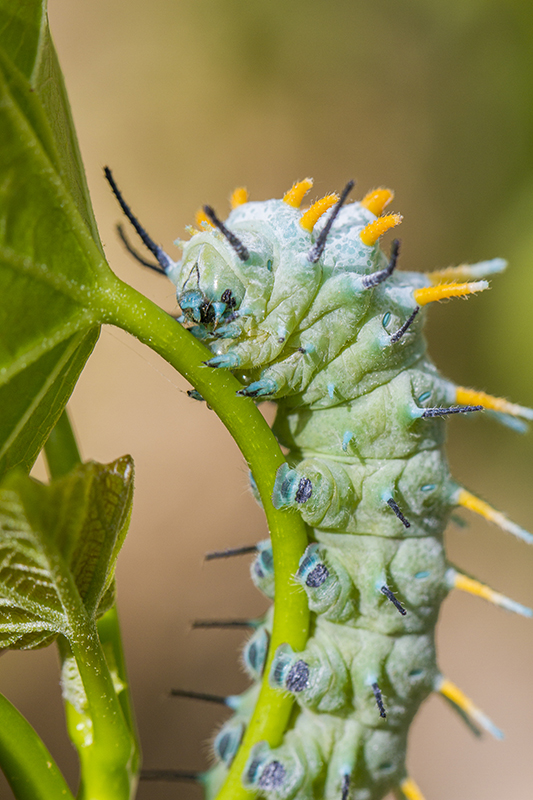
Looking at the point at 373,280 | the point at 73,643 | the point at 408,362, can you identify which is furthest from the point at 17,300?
the point at 408,362

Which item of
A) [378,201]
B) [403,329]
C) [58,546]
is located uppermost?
[378,201]

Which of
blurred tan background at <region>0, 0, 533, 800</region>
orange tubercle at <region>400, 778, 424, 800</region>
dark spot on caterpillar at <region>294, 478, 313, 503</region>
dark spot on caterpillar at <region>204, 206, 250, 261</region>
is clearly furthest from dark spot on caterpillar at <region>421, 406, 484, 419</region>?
blurred tan background at <region>0, 0, 533, 800</region>

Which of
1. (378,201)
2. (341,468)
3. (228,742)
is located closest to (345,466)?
(341,468)

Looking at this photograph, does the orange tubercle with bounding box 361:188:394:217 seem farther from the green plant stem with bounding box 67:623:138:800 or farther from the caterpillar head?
the green plant stem with bounding box 67:623:138:800

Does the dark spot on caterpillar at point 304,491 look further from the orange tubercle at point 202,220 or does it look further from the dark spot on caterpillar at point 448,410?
the orange tubercle at point 202,220

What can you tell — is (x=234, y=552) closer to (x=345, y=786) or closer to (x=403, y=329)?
(x=345, y=786)

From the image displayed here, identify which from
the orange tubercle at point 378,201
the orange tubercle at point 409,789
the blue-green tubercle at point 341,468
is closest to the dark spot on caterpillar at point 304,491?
the blue-green tubercle at point 341,468
